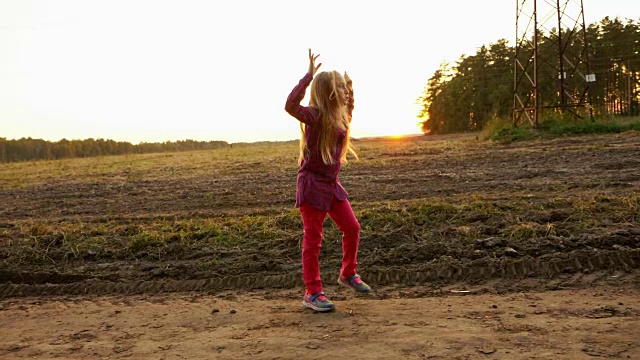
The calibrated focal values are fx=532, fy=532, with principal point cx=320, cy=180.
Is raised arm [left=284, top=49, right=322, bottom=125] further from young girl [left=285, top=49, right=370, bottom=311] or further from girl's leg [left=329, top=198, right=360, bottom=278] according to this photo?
girl's leg [left=329, top=198, right=360, bottom=278]

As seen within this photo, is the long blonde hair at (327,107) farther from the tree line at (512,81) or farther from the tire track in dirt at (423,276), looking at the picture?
the tree line at (512,81)

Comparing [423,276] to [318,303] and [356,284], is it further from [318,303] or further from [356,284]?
[318,303]

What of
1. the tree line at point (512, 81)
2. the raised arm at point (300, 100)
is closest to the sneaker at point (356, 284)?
the raised arm at point (300, 100)

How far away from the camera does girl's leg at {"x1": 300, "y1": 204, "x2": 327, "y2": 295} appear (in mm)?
4109

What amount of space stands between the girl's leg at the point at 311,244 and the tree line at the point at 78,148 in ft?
176

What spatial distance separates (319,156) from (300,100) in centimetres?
46

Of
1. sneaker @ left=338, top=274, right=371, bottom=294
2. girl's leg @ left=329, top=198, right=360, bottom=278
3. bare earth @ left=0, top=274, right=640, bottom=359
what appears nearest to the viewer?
bare earth @ left=0, top=274, right=640, bottom=359

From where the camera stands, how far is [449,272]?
4809 millimetres

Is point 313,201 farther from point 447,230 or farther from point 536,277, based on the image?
point 447,230

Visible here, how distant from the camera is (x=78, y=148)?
5741 cm

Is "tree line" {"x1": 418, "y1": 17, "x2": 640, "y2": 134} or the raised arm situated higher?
"tree line" {"x1": 418, "y1": 17, "x2": 640, "y2": 134}

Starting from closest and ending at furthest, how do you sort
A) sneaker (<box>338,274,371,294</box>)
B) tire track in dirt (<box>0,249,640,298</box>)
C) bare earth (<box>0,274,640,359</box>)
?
bare earth (<box>0,274,640,359</box>)
sneaker (<box>338,274,371,294</box>)
tire track in dirt (<box>0,249,640,298</box>)

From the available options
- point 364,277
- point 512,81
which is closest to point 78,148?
point 512,81

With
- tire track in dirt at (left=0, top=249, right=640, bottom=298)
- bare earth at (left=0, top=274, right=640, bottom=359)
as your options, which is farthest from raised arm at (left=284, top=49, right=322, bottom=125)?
tire track in dirt at (left=0, top=249, right=640, bottom=298)
